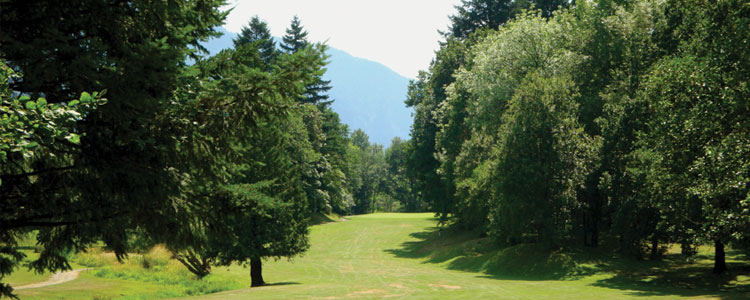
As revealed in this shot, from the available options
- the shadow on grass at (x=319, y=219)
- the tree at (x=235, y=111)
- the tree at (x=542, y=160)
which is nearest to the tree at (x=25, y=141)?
the tree at (x=235, y=111)

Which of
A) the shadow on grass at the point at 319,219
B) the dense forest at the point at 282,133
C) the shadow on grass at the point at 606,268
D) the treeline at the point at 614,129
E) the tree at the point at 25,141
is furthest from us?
the shadow on grass at the point at 319,219

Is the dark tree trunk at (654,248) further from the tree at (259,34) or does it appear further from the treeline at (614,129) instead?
the tree at (259,34)

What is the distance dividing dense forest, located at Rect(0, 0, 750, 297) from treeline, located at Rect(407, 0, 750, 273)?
0.09 m

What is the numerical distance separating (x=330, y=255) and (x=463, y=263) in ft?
42.6

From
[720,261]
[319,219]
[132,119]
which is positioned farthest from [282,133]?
[319,219]

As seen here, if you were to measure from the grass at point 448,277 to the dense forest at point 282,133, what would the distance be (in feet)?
4.94

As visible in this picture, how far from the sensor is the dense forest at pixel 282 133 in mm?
8648

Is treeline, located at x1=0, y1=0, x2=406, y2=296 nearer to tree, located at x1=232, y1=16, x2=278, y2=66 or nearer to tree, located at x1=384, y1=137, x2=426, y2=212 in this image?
tree, located at x1=232, y1=16, x2=278, y2=66

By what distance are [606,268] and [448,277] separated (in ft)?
26.3

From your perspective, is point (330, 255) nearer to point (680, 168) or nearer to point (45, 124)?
point (680, 168)

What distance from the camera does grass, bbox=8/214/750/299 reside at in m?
19.4

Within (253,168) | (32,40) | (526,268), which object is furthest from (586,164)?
(32,40)

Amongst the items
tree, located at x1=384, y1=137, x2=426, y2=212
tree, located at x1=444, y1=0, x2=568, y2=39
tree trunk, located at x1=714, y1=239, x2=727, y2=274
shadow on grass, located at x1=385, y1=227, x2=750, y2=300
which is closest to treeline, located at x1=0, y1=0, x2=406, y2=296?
shadow on grass, located at x1=385, y1=227, x2=750, y2=300

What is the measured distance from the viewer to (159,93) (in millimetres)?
9234
